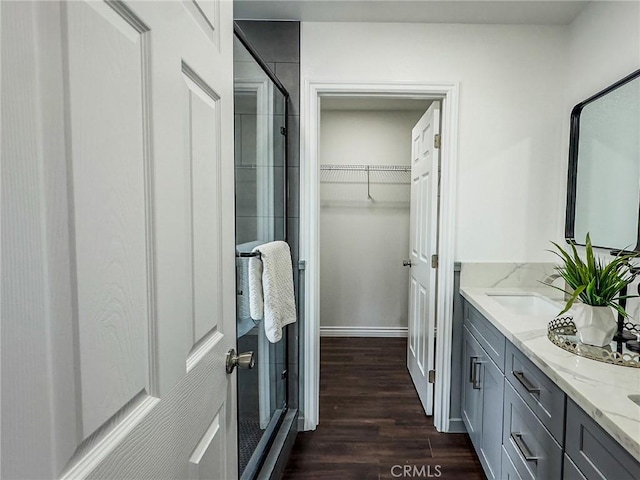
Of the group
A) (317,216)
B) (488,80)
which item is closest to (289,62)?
(317,216)

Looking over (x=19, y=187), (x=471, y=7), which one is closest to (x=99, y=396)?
(x=19, y=187)

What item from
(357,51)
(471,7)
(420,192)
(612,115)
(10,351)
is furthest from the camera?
(420,192)

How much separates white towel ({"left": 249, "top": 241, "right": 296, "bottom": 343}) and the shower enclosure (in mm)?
38

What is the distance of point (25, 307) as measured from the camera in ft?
1.19

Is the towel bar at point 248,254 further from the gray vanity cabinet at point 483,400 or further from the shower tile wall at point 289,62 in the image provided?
the gray vanity cabinet at point 483,400

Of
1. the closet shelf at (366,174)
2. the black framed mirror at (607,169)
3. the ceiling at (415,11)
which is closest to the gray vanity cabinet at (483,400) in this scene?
the black framed mirror at (607,169)

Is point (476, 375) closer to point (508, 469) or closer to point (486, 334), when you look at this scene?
point (486, 334)

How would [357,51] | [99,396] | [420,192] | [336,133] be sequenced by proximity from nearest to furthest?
[99,396] → [357,51] → [420,192] → [336,133]

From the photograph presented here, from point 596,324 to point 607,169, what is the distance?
0.90 m

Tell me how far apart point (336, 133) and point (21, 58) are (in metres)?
3.45

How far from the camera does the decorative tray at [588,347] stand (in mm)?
1161

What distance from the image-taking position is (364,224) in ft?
12.2

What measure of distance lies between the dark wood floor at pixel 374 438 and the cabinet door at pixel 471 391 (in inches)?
6.4

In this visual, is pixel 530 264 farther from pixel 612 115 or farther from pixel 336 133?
pixel 336 133
